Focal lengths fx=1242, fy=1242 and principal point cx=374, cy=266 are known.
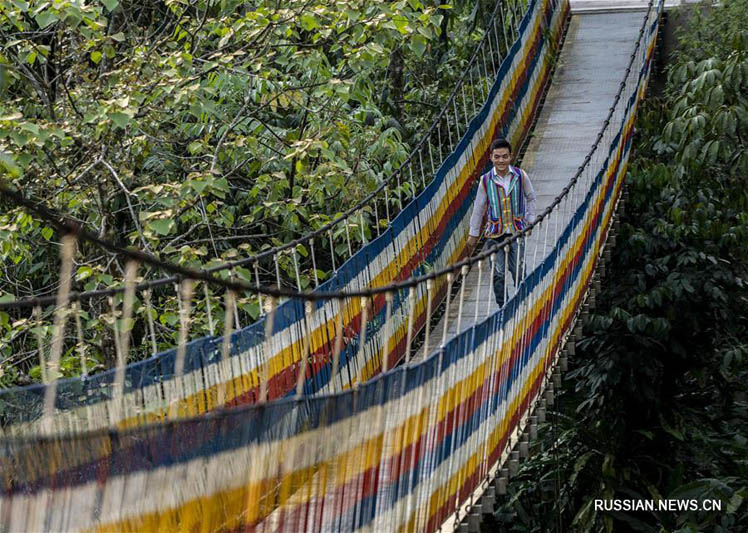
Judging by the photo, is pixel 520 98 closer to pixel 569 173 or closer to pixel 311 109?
pixel 569 173

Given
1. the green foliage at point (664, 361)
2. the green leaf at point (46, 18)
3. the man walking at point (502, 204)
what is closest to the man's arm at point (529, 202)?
the man walking at point (502, 204)

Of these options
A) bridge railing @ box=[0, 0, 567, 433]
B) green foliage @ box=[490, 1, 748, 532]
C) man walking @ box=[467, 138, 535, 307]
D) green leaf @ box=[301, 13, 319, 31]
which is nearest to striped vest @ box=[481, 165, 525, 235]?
man walking @ box=[467, 138, 535, 307]

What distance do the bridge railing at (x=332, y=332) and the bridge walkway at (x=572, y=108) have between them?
0.15 m

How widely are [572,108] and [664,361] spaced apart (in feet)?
5.94

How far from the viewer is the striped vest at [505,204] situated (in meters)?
4.97

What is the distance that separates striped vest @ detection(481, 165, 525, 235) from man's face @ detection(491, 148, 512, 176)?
0.08 ft

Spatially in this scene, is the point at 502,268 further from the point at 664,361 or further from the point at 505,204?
the point at 664,361

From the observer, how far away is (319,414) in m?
2.71

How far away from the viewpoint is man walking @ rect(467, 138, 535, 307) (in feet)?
16.2

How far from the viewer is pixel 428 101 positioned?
802 cm

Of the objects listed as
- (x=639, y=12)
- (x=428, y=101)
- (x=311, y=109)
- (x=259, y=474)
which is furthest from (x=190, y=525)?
(x=639, y=12)
